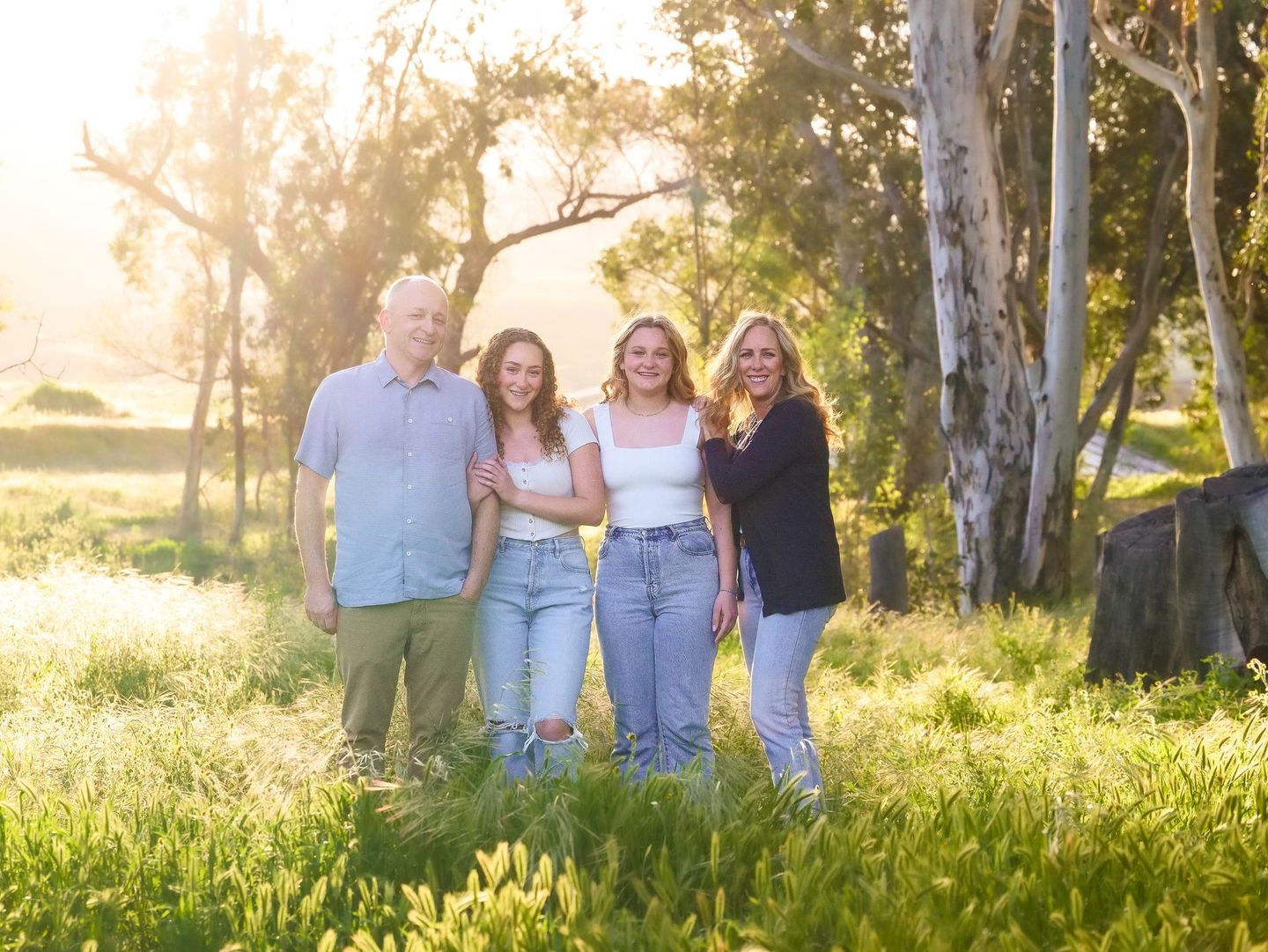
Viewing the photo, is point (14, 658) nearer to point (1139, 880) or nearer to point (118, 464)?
point (1139, 880)

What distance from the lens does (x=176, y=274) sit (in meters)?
28.2

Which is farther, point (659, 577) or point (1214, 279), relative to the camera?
point (1214, 279)

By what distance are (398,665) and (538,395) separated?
1.20 m

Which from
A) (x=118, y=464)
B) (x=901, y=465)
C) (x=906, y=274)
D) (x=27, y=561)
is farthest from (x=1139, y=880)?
(x=118, y=464)

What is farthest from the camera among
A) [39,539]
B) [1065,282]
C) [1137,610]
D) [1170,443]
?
[1170,443]

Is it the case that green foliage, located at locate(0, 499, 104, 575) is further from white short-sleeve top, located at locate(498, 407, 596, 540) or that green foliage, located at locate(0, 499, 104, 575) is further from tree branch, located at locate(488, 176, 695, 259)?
tree branch, located at locate(488, 176, 695, 259)

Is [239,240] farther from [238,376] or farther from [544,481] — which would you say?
[544,481]

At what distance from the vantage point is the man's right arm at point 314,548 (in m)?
4.74

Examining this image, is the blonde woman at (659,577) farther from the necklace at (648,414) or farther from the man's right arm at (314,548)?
the man's right arm at (314,548)

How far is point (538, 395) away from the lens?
5.03 meters

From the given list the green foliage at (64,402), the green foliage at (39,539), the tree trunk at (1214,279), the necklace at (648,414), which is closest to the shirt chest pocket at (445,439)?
the necklace at (648,414)

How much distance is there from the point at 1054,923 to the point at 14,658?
6.38m

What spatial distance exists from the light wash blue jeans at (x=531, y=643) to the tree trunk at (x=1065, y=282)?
8675 mm

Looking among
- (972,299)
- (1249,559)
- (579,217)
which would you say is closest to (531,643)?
(1249,559)
